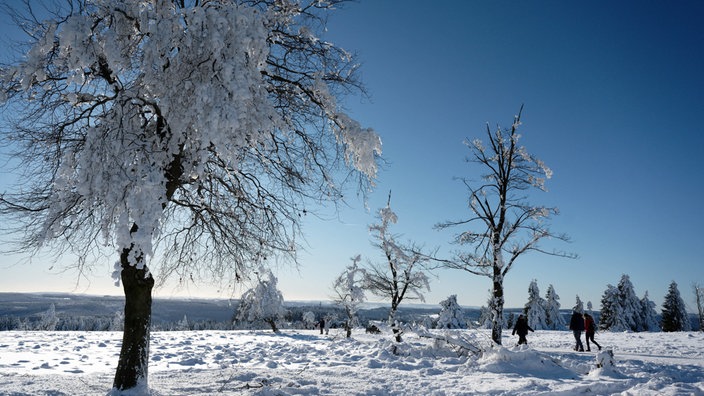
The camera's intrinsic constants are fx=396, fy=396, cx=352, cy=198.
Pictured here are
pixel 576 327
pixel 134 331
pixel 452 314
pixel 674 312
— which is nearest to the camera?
pixel 134 331

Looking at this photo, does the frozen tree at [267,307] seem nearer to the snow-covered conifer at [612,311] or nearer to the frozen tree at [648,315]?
the snow-covered conifer at [612,311]

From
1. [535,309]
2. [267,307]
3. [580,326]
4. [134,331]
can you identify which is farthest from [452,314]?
[134,331]

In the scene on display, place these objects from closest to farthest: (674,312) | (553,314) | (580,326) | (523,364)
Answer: (523,364) < (580,326) < (674,312) < (553,314)

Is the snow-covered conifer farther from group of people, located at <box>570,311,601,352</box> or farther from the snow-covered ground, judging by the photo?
the snow-covered ground

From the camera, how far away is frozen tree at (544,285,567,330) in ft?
209

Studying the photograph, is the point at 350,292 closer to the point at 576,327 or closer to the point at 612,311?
the point at 576,327

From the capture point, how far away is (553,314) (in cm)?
6412

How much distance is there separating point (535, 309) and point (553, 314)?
5.69 metres

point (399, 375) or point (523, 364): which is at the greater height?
point (523, 364)

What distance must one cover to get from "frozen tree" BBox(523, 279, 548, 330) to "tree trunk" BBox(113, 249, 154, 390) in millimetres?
61424

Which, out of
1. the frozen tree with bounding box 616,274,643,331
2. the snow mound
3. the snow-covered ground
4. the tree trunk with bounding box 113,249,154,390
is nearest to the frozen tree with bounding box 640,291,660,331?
the frozen tree with bounding box 616,274,643,331

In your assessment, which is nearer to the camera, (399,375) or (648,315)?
(399,375)

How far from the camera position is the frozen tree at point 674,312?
50344mm

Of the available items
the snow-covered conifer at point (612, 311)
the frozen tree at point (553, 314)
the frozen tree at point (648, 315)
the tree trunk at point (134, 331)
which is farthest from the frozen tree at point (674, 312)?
the tree trunk at point (134, 331)
